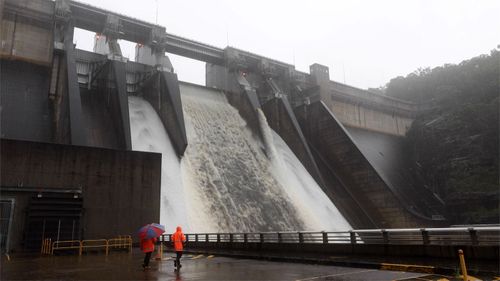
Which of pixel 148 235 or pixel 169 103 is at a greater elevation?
pixel 169 103

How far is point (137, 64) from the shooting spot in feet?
107

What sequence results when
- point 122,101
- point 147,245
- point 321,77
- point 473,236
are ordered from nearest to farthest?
point 473,236, point 147,245, point 122,101, point 321,77

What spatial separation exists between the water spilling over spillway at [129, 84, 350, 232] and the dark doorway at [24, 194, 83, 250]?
439 centimetres

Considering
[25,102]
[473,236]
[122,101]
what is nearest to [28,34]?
[25,102]

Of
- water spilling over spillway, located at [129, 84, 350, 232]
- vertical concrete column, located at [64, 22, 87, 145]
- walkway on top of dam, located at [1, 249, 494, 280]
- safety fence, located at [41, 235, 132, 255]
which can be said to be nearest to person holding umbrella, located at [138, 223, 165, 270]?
walkway on top of dam, located at [1, 249, 494, 280]

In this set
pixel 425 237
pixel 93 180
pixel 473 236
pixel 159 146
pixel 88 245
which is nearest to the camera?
pixel 473 236

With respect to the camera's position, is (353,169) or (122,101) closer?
(122,101)

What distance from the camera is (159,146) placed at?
25203 millimetres

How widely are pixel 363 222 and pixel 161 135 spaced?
51.3ft

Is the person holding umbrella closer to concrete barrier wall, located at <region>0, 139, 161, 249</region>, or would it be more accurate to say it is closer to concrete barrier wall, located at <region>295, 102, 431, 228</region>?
concrete barrier wall, located at <region>0, 139, 161, 249</region>

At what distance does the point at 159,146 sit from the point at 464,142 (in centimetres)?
3001

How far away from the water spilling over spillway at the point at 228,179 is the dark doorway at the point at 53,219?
14.4 feet

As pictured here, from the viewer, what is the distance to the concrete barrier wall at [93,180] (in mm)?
16156

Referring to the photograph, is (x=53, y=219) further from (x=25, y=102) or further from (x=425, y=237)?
(x=425, y=237)
